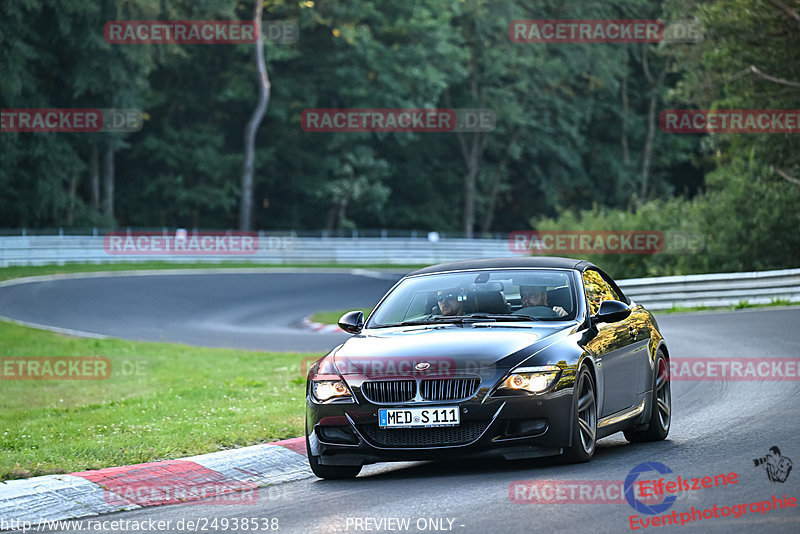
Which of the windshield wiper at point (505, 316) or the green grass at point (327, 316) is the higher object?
the windshield wiper at point (505, 316)

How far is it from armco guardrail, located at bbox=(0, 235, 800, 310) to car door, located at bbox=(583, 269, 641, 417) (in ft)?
59.5

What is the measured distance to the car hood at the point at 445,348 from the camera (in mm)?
8078

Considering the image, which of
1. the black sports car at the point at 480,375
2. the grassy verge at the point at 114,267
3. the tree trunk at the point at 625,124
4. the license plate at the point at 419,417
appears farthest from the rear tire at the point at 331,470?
the tree trunk at the point at 625,124

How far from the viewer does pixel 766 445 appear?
350 inches

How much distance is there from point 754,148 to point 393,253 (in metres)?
27.1

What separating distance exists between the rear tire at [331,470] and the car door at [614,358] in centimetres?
185

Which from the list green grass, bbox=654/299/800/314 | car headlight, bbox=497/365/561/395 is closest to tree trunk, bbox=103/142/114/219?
green grass, bbox=654/299/800/314

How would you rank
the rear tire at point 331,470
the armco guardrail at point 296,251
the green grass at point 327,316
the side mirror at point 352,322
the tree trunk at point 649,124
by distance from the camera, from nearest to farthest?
1. the rear tire at point 331,470
2. the side mirror at point 352,322
3. the green grass at point 327,316
4. the armco guardrail at point 296,251
5. the tree trunk at point 649,124

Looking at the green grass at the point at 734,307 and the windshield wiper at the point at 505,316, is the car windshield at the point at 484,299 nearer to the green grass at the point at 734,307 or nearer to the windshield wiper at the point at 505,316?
the windshield wiper at the point at 505,316

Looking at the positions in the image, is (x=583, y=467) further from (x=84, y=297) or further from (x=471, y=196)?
(x=471, y=196)

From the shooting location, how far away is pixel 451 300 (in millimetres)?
9312

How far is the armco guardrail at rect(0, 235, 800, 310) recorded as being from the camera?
27.0 meters

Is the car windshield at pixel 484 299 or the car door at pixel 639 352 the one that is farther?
the car door at pixel 639 352

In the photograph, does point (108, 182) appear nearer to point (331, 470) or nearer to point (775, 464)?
point (331, 470)
